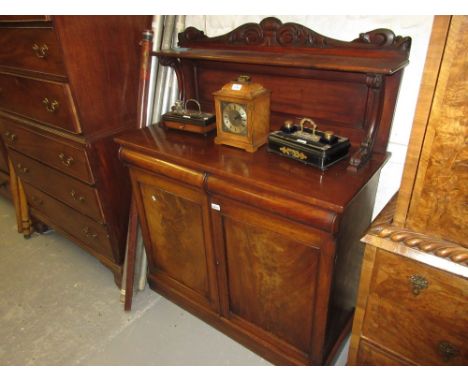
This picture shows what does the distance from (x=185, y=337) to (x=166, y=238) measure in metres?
0.52

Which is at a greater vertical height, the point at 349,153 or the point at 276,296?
the point at 349,153

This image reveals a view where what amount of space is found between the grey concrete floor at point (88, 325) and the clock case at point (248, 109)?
3.26 ft

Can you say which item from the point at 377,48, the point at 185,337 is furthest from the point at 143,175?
the point at 377,48

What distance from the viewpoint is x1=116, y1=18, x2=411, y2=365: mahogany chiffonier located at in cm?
110

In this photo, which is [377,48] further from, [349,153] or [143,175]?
[143,175]

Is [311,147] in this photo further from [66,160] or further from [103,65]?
[66,160]

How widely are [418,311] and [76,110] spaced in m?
1.52

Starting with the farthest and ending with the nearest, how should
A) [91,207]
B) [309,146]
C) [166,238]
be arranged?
[91,207], [166,238], [309,146]

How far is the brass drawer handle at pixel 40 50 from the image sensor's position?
1421 millimetres

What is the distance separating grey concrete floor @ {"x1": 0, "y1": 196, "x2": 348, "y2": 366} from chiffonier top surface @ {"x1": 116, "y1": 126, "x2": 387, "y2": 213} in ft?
3.04

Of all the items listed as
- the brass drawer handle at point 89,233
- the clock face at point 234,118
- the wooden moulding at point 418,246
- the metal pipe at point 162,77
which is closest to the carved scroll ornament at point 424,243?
the wooden moulding at point 418,246

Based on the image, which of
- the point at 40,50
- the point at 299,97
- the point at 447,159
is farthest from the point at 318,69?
the point at 40,50

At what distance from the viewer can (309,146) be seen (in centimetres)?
115

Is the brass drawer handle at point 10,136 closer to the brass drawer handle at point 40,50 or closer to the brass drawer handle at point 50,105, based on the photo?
the brass drawer handle at point 50,105
